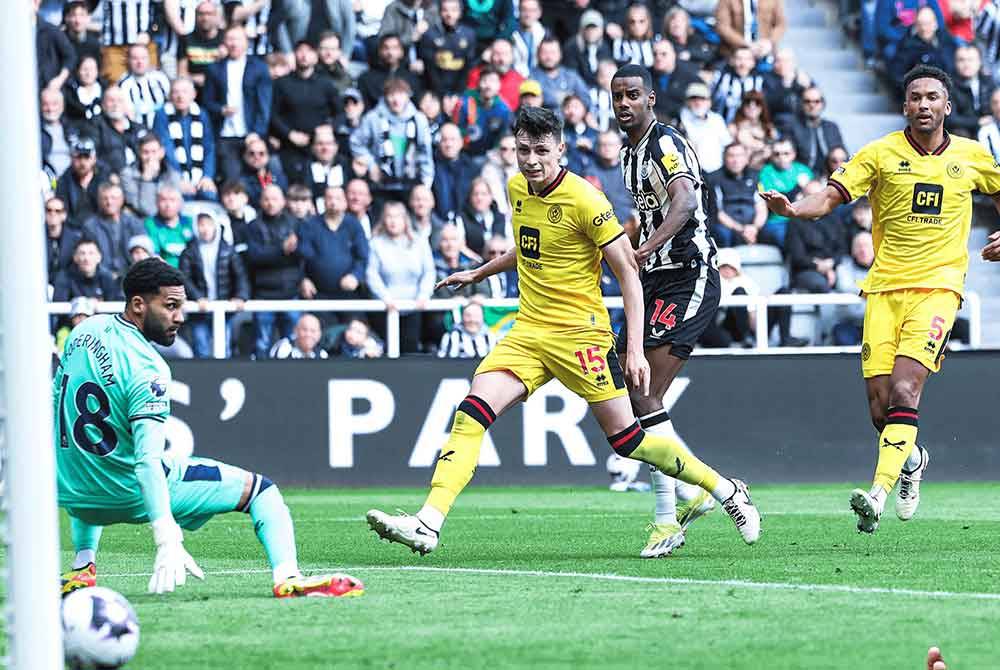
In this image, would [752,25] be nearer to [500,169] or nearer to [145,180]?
[500,169]

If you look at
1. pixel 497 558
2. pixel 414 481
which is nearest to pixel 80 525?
pixel 497 558

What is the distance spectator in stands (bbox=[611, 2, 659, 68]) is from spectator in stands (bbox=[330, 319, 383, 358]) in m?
4.73

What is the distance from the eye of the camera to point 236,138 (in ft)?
60.2

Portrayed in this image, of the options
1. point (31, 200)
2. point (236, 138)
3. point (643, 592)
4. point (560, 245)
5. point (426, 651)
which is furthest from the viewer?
point (236, 138)

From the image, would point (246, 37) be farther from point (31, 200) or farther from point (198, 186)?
point (31, 200)

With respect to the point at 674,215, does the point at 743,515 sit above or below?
below

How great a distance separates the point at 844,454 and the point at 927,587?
922cm

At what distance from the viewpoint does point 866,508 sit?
983cm

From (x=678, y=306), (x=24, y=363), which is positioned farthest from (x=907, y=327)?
(x=24, y=363)

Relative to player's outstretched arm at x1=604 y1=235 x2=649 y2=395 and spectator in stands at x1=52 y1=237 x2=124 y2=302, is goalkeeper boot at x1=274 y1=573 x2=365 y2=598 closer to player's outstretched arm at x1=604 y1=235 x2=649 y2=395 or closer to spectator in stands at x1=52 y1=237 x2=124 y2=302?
player's outstretched arm at x1=604 y1=235 x2=649 y2=395

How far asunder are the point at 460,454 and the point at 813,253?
382 inches

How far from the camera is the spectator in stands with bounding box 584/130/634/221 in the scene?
1820 cm

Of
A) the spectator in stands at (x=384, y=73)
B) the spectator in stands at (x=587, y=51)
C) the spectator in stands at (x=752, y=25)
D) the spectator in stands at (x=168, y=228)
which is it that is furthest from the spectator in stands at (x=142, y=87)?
the spectator in stands at (x=752, y=25)

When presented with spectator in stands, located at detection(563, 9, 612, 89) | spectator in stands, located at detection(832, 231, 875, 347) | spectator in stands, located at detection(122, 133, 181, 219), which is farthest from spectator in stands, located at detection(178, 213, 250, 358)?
spectator in stands, located at detection(832, 231, 875, 347)
